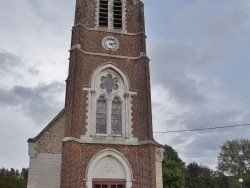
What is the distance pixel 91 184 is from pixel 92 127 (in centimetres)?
305

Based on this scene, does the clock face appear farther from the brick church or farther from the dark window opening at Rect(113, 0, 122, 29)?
the dark window opening at Rect(113, 0, 122, 29)

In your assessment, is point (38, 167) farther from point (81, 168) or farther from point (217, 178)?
point (217, 178)

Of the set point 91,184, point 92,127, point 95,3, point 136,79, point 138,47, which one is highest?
point 95,3

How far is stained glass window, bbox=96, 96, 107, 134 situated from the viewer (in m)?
17.6

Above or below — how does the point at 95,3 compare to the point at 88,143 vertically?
above

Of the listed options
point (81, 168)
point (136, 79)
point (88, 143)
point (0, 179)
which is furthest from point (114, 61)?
point (0, 179)

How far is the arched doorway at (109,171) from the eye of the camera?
1635 centimetres

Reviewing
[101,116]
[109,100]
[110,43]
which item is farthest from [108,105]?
[110,43]

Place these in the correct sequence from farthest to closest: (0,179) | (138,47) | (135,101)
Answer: (0,179)
(138,47)
(135,101)

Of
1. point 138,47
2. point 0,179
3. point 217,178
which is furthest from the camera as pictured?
point 217,178

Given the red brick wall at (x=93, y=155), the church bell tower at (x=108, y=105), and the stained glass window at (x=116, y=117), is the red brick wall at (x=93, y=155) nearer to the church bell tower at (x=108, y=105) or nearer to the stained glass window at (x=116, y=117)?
the church bell tower at (x=108, y=105)

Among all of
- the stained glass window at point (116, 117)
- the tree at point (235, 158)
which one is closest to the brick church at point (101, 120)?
the stained glass window at point (116, 117)

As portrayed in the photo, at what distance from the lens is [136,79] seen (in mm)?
19047

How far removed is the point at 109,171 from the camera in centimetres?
1670
